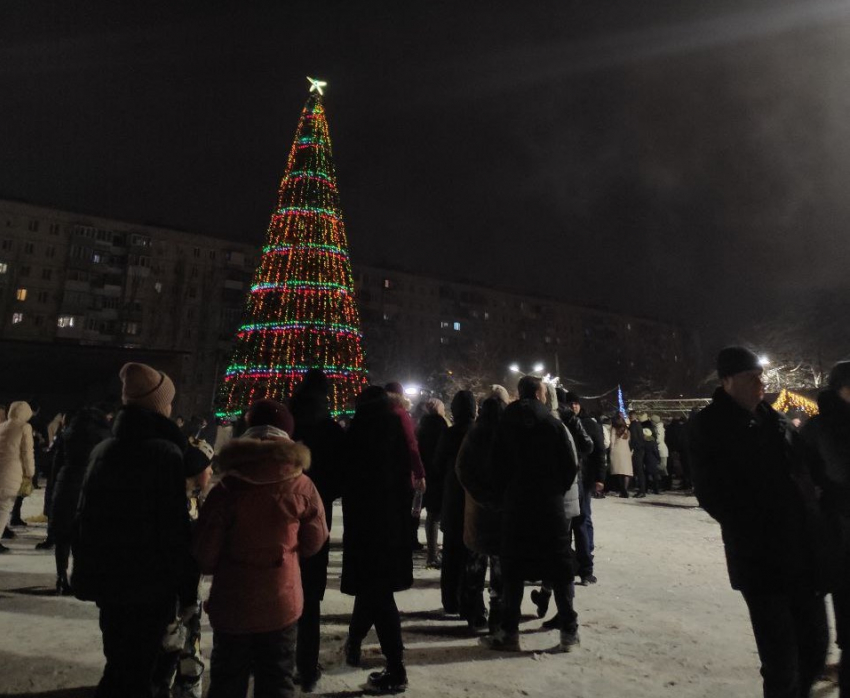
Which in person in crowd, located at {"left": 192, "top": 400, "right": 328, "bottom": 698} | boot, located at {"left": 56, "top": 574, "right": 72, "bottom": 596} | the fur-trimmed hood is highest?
the fur-trimmed hood

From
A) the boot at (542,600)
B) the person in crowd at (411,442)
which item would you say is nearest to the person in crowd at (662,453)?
the person in crowd at (411,442)

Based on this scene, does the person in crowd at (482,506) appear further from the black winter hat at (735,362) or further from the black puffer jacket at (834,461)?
the black puffer jacket at (834,461)

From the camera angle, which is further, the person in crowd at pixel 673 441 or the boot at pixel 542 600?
the person in crowd at pixel 673 441

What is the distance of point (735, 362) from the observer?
299 centimetres

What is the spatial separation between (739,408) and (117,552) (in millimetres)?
3277

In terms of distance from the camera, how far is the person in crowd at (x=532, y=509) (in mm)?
3908

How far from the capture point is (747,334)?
95.9 feet

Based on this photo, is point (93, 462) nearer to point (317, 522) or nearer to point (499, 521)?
point (317, 522)

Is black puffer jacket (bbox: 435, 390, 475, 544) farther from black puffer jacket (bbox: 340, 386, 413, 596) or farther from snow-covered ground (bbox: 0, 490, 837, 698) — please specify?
black puffer jacket (bbox: 340, 386, 413, 596)

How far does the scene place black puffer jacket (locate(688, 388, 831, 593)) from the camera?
Result: 2607mm

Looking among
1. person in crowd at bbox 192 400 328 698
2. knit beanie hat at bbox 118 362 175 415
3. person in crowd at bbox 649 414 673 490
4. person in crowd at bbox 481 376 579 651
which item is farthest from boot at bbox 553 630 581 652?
person in crowd at bbox 649 414 673 490

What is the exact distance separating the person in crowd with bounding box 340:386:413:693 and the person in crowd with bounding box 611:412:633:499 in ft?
35.5

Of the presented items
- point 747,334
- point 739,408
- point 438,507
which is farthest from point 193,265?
point 739,408

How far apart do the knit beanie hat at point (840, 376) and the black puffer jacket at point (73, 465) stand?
20.1 feet
